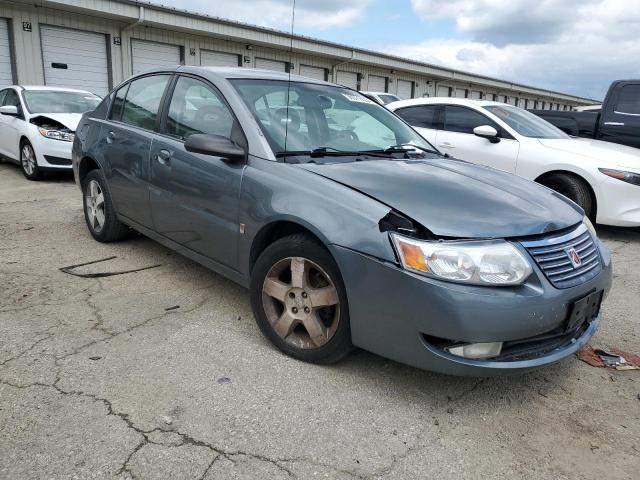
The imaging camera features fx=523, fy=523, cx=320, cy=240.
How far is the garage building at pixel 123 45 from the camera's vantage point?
45.9ft

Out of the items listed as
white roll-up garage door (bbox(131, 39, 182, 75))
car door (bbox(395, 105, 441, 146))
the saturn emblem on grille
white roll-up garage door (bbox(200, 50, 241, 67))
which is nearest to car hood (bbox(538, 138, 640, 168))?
car door (bbox(395, 105, 441, 146))

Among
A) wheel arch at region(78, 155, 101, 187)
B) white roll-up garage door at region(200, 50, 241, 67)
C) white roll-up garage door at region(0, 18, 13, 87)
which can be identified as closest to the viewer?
wheel arch at region(78, 155, 101, 187)

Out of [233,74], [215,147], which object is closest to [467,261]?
[215,147]

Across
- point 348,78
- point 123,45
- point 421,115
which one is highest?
point 123,45

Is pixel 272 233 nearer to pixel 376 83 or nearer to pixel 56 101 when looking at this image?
pixel 56 101

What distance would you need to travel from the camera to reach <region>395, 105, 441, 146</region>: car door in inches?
285

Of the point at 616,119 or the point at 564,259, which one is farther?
the point at 616,119

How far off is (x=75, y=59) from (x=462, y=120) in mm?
12787

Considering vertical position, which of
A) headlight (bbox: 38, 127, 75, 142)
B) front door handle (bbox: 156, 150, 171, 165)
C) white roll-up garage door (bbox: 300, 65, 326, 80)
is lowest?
headlight (bbox: 38, 127, 75, 142)

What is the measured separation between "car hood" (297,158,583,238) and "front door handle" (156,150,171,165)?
1.17 m

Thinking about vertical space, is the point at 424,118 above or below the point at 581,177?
above

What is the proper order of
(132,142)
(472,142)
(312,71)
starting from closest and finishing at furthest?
(132,142)
(472,142)
(312,71)

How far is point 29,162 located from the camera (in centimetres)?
835

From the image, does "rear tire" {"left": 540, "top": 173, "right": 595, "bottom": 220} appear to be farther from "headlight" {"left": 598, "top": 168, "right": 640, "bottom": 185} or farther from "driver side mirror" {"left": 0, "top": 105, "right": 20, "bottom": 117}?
"driver side mirror" {"left": 0, "top": 105, "right": 20, "bottom": 117}
